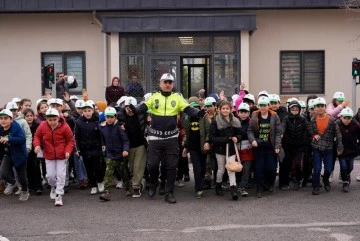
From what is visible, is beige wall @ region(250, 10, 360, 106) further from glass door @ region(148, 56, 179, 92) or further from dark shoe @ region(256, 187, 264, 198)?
dark shoe @ region(256, 187, 264, 198)

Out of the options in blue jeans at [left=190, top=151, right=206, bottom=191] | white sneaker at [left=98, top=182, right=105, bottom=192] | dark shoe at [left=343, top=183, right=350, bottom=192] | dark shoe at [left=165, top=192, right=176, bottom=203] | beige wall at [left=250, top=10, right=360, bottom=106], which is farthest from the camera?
beige wall at [left=250, top=10, right=360, bottom=106]

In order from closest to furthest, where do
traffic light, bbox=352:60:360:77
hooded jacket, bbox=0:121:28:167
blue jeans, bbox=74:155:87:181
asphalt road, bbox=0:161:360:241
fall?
asphalt road, bbox=0:161:360:241 → hooded jacket, bbox=0:121:28:167 → blue jeans, bbox=74:155:87:181 → traffic light, bbox=352:60:360:77

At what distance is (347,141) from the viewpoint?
401 inches

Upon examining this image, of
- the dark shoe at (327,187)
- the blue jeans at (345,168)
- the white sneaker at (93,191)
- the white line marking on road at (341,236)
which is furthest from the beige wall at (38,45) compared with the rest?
the white line marking on road at (341,236)

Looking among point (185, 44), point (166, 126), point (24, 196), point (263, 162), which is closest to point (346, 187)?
point (263, 162)

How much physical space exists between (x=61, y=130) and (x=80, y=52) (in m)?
11.8

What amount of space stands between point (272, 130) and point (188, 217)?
2.37m

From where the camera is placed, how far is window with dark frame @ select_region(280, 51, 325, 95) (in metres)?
20.7

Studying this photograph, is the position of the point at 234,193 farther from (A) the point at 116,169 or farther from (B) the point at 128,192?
(A) the point at 116,169

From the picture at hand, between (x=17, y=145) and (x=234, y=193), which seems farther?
(x=17, y=145)

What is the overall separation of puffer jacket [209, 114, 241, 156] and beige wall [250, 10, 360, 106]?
36.1 feet

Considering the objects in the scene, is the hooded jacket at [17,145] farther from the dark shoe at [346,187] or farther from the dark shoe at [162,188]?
the dark shoe at [346,187]

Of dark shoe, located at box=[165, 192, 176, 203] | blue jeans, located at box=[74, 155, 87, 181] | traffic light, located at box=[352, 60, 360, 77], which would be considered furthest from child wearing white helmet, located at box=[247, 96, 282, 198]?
traffic light, located at box=[352, 60, 360, 77]

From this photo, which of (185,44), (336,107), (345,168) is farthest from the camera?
(185,44)
